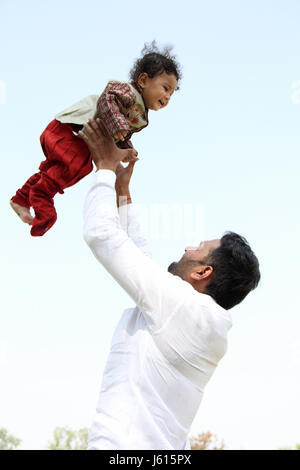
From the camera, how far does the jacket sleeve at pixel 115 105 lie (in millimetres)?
3434

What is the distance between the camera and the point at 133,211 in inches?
148

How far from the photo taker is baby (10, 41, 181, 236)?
354 centimetres

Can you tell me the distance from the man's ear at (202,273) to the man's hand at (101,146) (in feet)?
2.55

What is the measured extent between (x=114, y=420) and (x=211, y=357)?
24.9 inches

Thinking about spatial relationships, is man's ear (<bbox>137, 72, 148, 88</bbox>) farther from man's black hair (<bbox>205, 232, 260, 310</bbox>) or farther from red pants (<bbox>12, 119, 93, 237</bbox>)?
man's black hair (<bbox>205, 232, 260, 310</bbox>)

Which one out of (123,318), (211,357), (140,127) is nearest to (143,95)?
(140,127)

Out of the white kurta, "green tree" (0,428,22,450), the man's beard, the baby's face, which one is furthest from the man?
"green tree" (0,428,22,450)

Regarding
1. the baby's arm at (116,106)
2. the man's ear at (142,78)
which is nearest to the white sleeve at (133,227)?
the baby's arm at (116,106)

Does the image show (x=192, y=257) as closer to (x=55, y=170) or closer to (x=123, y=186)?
(x=123, y=186)

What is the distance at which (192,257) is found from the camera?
3504 mm

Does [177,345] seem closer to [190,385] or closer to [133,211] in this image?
[190,385]

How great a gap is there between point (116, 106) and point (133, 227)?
758mm

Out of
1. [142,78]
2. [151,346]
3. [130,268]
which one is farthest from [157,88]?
[151,346]
